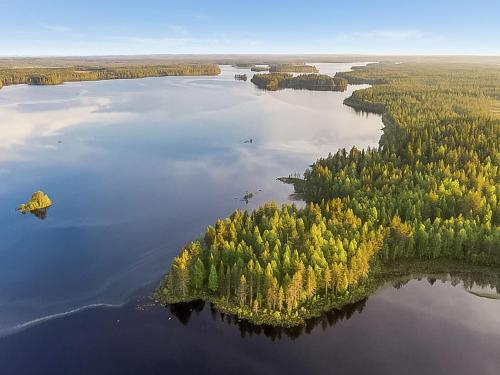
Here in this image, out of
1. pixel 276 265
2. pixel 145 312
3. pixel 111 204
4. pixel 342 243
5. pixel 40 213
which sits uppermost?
pixel 342 243

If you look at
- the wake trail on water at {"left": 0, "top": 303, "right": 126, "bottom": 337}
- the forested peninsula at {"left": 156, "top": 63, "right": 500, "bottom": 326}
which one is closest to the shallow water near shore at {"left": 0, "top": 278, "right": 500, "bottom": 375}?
the wake trail on water at {"left": 0, "top": 303, "right": 126, "bottom": 337}

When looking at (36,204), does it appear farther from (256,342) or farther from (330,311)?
(330,311)

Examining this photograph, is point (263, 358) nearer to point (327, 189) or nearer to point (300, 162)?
point (327, 189)

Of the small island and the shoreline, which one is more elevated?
the small island

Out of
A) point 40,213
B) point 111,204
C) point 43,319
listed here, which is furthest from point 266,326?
point 40,213

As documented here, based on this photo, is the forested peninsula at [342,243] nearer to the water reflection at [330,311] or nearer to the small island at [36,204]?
the water reflection at [330,311]

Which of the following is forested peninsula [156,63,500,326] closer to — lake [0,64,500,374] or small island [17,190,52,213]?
lake [0,64,500,374]

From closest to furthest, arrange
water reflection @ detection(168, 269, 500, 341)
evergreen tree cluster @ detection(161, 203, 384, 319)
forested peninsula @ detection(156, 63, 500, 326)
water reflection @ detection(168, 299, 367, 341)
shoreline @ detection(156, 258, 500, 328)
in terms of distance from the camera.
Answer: water reflection @ detection(168, 299, 367, 341) → water reflection @ detection(168, 269, 500, 341) → shoreline @ detection(156, 258, 500, 328) → evergreen tree cluster @ detection(161, 203, 384, 319) → forested peninsula @ detection(156, 63, 500, 326)

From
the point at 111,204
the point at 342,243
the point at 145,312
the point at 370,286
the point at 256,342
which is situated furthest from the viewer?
the point at 111,204
